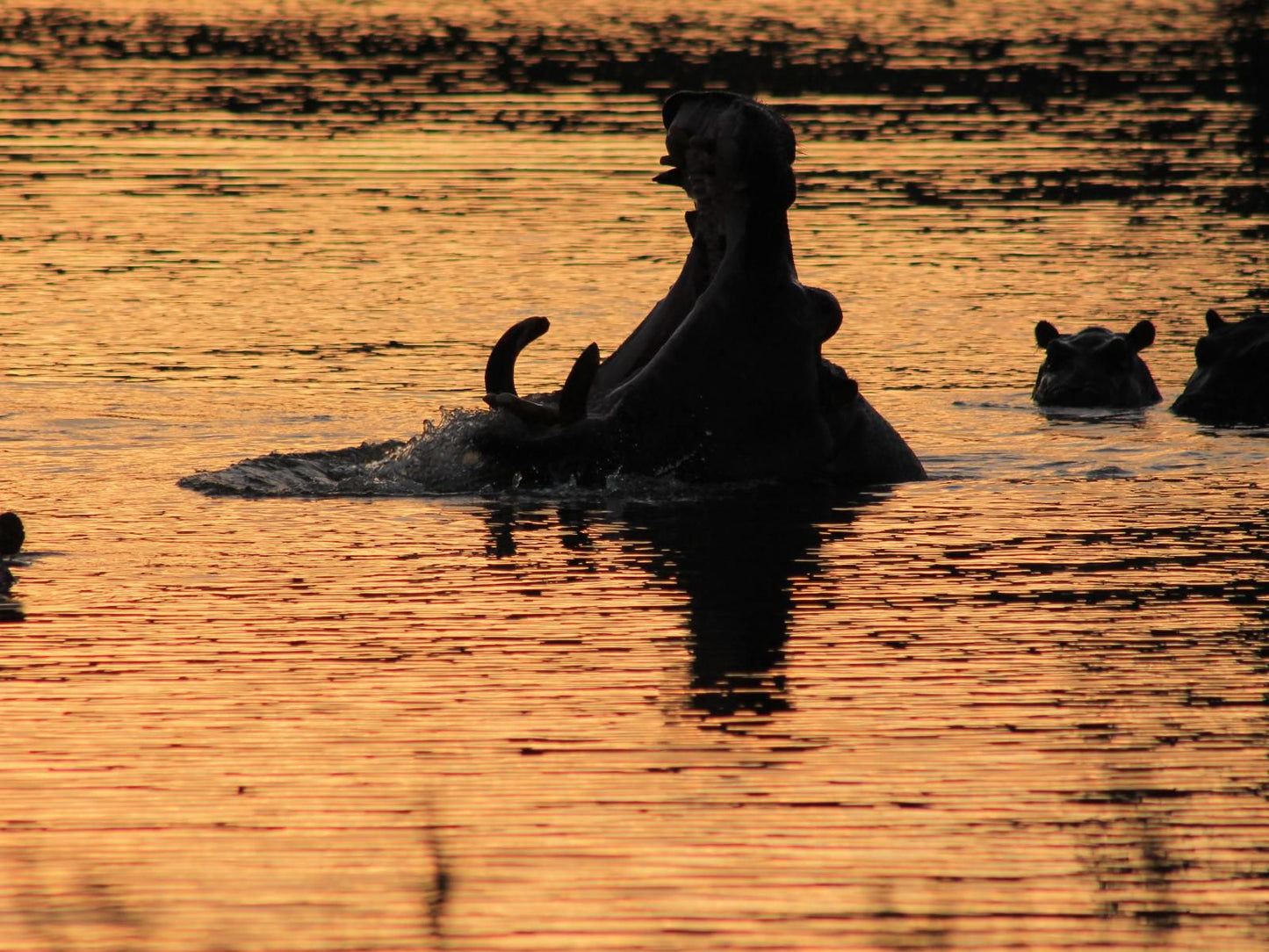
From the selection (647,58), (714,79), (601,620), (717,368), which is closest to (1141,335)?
(717,368)

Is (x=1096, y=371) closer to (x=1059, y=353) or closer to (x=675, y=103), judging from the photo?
(x=1059, y=353)

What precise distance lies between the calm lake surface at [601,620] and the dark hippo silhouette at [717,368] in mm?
264

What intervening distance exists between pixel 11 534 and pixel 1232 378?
7.64 m

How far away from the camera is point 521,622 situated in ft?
29.4

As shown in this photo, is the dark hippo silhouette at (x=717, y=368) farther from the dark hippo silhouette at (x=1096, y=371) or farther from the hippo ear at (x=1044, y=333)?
the hippo ear at (x=1044, y=333)

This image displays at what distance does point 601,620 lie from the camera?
29.6ft

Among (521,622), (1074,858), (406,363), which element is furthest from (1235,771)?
(406,363)

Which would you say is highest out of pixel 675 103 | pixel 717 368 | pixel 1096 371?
pixel 675 103

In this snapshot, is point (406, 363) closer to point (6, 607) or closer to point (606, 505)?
point (606, 505)

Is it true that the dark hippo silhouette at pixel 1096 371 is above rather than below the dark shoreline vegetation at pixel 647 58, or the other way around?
below

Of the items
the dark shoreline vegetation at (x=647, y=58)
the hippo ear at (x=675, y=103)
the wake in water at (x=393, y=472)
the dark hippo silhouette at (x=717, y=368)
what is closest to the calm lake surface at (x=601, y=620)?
the wake in water at (x=393, y=472)

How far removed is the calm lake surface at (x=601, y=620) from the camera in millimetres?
6098

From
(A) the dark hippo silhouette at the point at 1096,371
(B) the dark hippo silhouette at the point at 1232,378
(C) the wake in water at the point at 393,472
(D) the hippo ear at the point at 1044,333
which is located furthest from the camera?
(D) the hippo ear at the point at 1044,333

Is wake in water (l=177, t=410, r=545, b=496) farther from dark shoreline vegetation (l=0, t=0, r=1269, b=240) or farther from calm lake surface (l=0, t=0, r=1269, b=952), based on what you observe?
dark shoreline vegetation (l=0, t=0, r=1269, b=240)
